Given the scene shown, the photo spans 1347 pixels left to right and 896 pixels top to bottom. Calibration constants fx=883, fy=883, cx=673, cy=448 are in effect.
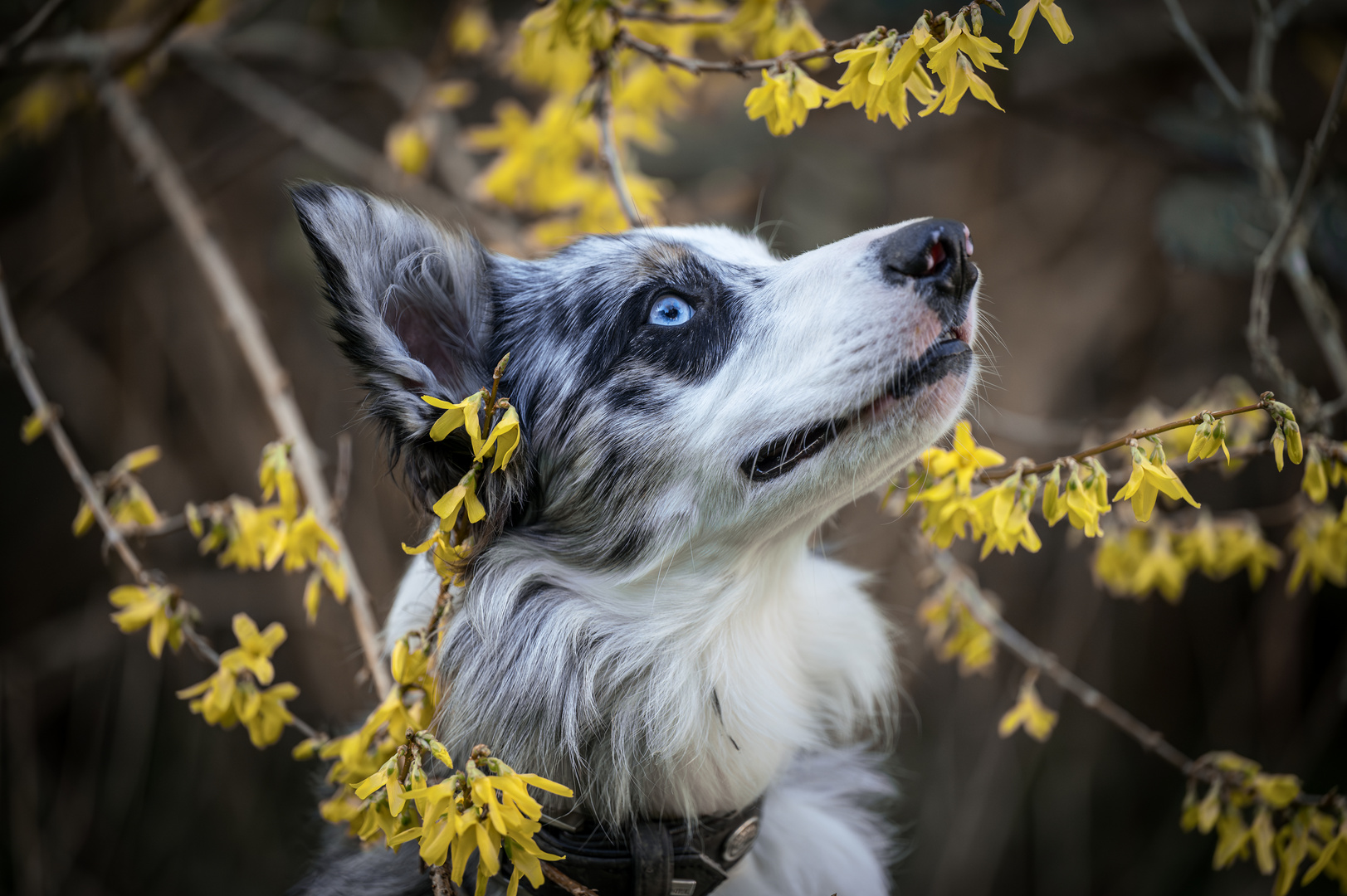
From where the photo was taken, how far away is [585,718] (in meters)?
1.42

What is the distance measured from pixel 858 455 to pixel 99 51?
2348 mm

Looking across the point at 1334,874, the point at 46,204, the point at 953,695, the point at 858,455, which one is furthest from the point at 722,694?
the point at 46,204

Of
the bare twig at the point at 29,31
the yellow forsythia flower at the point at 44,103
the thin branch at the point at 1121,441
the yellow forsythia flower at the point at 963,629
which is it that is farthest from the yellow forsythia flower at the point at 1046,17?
the yellow forsythia flower at the point at 44,103

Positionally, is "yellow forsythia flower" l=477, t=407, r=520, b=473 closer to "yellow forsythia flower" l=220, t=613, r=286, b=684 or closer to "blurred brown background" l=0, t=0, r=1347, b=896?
"yellow forsythia flower" l=220, t=613, r=286, b=684

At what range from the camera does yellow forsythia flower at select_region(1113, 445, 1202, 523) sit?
43.7 inches

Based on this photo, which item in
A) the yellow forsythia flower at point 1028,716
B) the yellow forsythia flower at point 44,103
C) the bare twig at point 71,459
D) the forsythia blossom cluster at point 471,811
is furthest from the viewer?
the yellow forsythia flower at point 44,103

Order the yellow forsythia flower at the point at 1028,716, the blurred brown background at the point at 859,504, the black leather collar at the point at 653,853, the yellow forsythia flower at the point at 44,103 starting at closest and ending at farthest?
the black leather collar at the point at 653,853 < the yellow forsythia flower at the point at 1028,716 < the yellow forsythia flower at the point at 44,103 < the blurred brown background at the point at 859,504

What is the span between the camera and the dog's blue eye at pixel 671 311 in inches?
59.9

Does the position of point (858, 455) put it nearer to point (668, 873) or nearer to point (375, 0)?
point (668, 873)

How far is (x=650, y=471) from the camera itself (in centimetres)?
146

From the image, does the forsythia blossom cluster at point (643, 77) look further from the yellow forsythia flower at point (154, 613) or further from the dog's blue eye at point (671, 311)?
the yellow forsythia flower at point (154, 613)

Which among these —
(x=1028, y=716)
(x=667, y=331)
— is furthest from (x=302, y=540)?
(x=1028, y=716)

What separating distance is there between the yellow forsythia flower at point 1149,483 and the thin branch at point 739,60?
2.33 feet

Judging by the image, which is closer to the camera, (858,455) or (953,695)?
(858,455)
